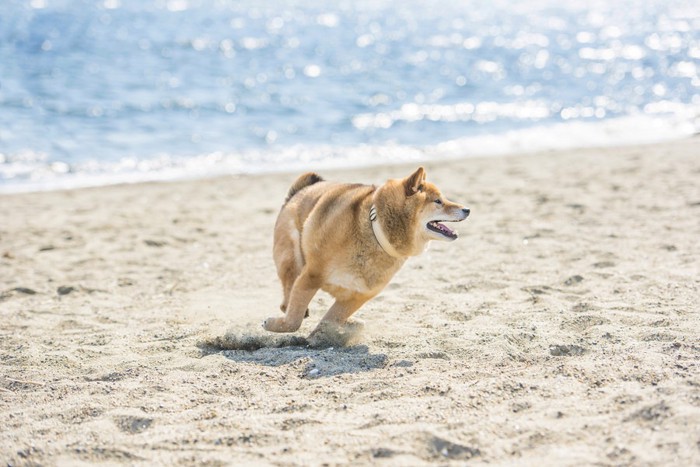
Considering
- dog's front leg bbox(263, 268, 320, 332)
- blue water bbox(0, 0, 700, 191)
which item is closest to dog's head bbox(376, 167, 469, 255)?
dog's front leg bbox(263, 268, 320, 332)

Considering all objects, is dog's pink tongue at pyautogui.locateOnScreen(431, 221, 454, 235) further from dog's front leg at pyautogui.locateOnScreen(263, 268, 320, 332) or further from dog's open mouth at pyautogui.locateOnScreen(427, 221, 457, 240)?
dog's front leg at pyautogui.locateOnScreen(263, 268, 320, 332)

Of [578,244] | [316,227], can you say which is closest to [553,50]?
[578,244]

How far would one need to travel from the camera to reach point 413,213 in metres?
5.20

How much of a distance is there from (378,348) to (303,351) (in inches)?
19.3

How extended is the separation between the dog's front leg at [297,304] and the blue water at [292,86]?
7755 millimetres

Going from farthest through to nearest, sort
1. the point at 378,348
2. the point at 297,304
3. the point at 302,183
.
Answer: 1. the point at 302,183
2. the point at 297,304
3. the point at 378,348

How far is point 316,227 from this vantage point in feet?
17.7

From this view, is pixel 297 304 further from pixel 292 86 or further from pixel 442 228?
pixel 292 86

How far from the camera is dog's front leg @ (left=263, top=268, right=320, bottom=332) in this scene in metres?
5.39

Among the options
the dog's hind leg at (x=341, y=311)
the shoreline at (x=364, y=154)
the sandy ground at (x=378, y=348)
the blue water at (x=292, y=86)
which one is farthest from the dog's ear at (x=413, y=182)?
the blue water at (x=292, y=86)

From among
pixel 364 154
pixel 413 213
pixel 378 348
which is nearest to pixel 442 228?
pixel 413 213

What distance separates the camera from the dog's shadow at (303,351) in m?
4.91

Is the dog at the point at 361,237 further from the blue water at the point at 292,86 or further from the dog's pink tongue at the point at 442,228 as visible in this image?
the blue water at the point at 292,86

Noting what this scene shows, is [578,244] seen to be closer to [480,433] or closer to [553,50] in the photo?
[480,433]
